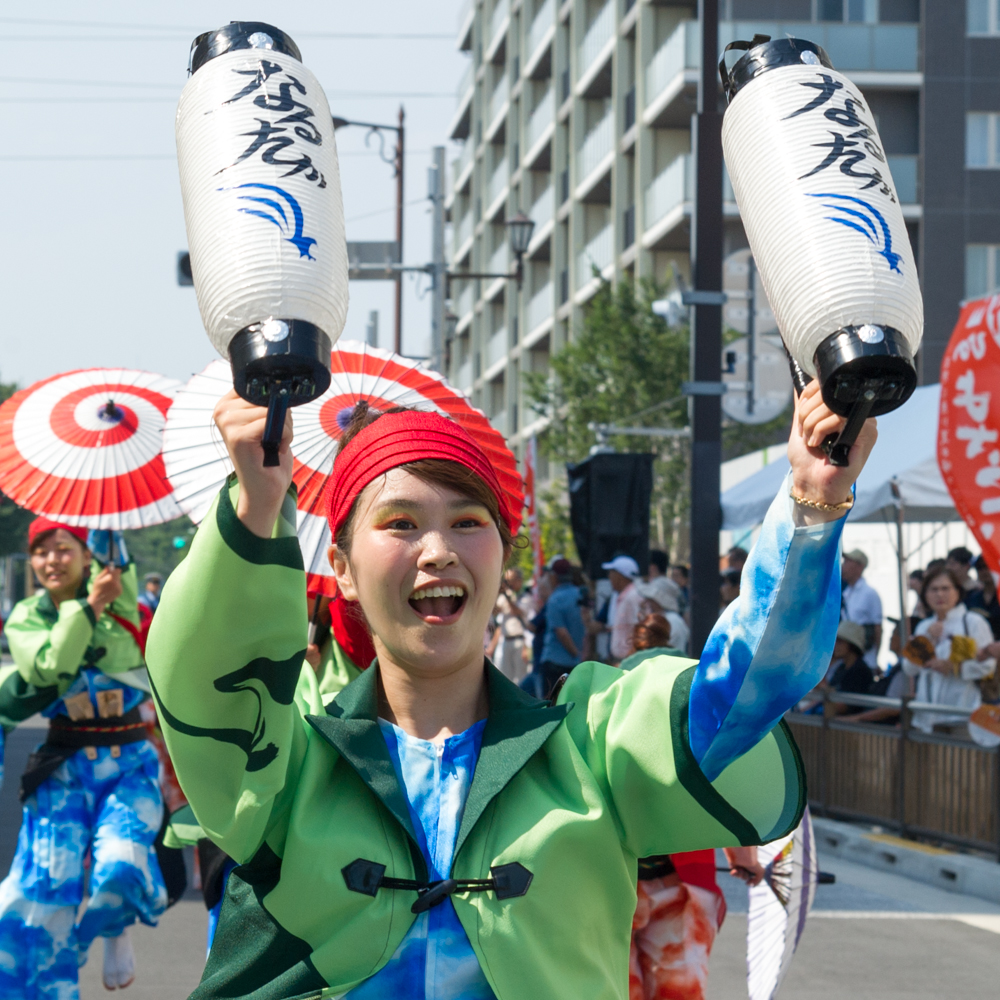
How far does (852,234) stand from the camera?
1.87 meters

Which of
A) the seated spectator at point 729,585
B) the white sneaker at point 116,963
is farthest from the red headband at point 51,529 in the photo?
the seated spectator at point 729,585

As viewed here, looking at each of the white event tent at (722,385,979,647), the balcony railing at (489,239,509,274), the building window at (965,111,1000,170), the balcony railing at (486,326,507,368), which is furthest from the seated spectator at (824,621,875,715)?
the balcony railing at (489,239,509,274)

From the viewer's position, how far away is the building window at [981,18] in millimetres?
31391

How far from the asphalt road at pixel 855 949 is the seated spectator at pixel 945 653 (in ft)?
3.64

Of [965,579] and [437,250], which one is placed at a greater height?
[437,250]

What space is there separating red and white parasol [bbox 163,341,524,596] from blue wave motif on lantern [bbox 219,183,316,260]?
1787 mm

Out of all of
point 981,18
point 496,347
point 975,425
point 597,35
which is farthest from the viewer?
point 496,347

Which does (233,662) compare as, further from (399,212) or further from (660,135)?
(660,135)

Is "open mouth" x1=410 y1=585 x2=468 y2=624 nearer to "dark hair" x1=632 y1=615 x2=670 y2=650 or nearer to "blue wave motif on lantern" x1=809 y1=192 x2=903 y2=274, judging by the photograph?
"blue wave motif on lantern" x1=809 y1=192 x2=903 y2=274

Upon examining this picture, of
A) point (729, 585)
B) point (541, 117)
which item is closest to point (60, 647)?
point (729, 585)

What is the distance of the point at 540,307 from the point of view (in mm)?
46656

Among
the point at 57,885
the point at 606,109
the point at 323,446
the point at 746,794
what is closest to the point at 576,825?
the point at 746,794

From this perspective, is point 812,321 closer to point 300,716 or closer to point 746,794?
point 746,794

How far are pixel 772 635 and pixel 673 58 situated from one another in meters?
32.3
